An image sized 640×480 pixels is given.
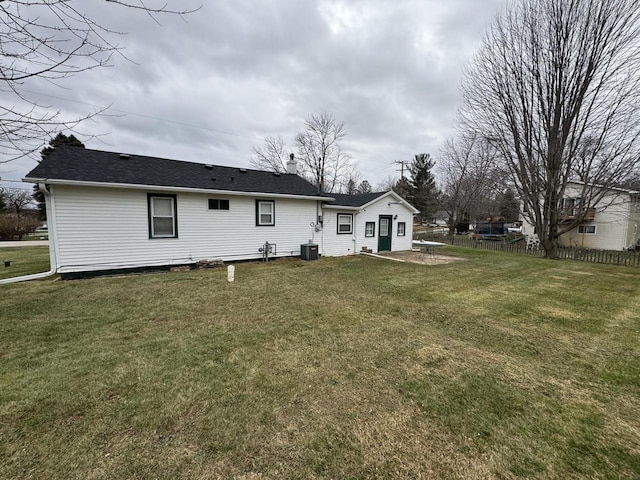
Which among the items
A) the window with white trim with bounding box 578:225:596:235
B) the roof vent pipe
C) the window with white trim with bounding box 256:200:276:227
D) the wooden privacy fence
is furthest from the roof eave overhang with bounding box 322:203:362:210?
the window with white trim with bounding box 578:225:596:235

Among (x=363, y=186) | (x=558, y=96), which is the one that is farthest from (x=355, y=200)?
(x=363, y=186)


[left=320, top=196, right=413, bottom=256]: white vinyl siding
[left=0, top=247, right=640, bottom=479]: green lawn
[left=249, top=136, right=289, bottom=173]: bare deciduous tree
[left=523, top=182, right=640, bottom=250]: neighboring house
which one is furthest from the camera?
[left=249, top=136, right=289, bottom=173]: bare deciduous tree

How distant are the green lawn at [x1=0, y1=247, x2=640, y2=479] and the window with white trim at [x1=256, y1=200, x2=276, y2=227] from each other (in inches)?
212

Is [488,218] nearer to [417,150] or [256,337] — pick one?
[417,150]

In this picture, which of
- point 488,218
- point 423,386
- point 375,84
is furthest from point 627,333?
point 488,218

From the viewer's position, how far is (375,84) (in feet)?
48.8

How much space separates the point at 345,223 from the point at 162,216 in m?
7.80

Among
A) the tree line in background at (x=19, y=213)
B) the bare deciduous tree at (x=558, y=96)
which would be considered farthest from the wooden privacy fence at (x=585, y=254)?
the tree line in background at (x=19, y=213)

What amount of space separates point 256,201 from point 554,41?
15.0m

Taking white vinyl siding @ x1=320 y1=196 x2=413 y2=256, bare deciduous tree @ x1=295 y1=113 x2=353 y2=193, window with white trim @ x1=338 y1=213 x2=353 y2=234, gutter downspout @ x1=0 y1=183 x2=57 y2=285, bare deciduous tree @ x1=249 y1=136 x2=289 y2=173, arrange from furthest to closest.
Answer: bare deciduous tree @ x1=249 y1=136 x2=289 y2=173 → bare deciduous tree @ x1=295 y1=113 x2=353 y2=193 → window with white trim @ x1=338 y1=213 x2=353 y2=234 → white vinyl siding @ x1=320 y1=196 x2=413 y2=256 → gutter downspout @ x1=0 y1=183 x2=57 y2=285

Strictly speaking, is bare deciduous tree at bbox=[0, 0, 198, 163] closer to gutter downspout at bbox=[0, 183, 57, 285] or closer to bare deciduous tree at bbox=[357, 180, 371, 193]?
gutter downspout at bbox=[0, 183, 57, 285]

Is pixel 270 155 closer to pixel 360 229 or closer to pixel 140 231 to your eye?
pixel 360 229

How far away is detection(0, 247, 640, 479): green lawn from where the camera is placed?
187 centimetres

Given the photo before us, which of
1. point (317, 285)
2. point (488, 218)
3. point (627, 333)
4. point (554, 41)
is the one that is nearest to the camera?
point (627, 333)
